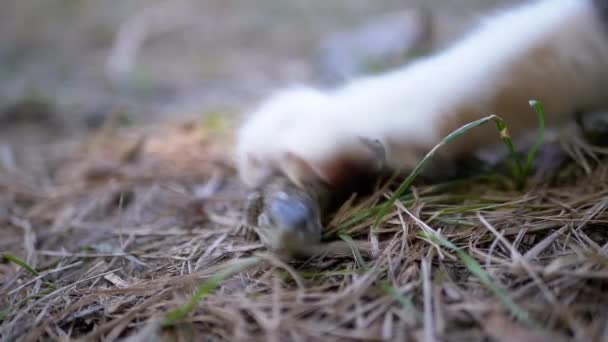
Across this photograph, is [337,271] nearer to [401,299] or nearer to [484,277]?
[401,299]

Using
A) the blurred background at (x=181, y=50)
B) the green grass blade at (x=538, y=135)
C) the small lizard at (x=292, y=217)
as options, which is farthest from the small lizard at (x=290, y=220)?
the blurred background at (x=181, y=50)

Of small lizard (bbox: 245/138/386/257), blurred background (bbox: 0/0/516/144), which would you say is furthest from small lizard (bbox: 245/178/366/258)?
blurred background (bbox: 0/0/516/144)

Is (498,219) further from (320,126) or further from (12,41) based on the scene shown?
(12,41)

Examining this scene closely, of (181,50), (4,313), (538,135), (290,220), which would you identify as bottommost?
(4,313)

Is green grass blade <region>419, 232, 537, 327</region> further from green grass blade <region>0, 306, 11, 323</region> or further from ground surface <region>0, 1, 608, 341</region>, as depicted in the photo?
green grass blade <region>0, 306, 11, 323</region>

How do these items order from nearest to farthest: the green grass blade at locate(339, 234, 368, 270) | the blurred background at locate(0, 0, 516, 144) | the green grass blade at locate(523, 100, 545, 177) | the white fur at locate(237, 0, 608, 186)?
the green grass blade at locate(339, 234, 368, 270) < the green grass blade at locate(523, 100, 545, 177) < the white fur at locate(237, 0, 608, 186) < the blurred background at locate(0, 0, 516, 144)

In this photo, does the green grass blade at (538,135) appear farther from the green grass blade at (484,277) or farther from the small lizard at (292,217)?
the small lizard at (292,217)

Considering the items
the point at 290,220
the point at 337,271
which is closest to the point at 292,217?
the point at 290,220
